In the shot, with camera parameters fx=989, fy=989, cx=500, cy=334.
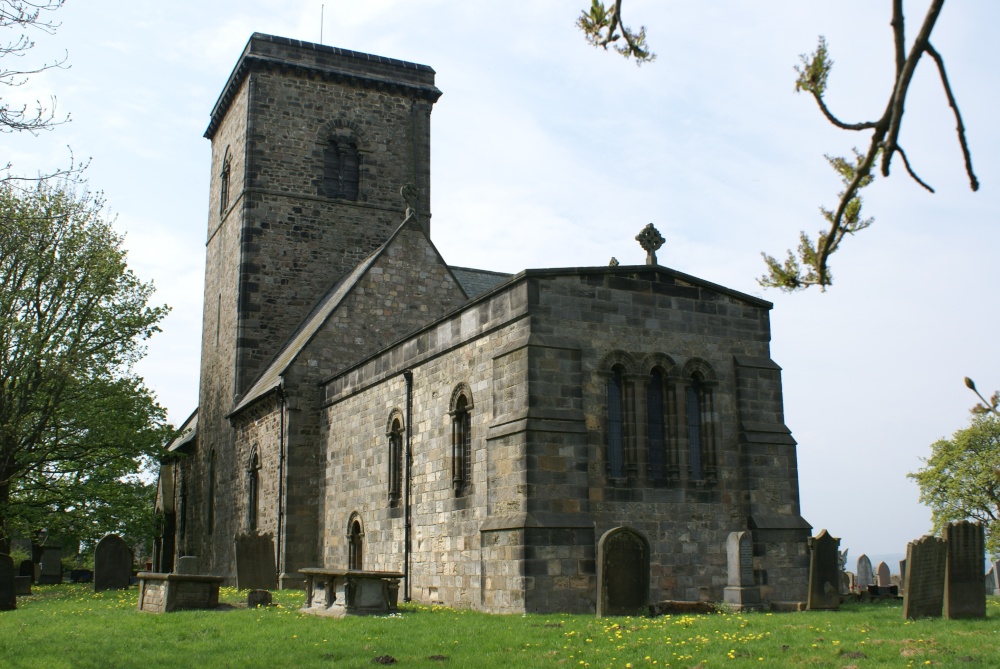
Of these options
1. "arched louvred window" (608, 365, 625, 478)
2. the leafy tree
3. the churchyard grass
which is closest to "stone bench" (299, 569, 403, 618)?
the churchyard grass

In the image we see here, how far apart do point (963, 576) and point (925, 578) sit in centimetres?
49

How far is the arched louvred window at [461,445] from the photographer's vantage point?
17672mm

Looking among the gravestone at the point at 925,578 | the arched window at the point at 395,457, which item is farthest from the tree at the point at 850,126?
the arched window at the point at 395,457

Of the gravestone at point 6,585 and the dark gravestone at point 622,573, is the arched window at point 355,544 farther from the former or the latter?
the dark gravestone at point 622,573

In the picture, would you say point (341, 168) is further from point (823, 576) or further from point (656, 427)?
point (823, 576)

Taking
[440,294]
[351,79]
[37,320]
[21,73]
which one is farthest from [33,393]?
[21,73]

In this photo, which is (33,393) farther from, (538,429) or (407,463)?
(538,429)

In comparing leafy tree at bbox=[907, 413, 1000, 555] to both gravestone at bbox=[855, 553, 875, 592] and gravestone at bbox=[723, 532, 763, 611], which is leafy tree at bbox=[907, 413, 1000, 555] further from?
gravestone at bbox=[723, 532, 763, 611]

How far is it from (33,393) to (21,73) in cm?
1903

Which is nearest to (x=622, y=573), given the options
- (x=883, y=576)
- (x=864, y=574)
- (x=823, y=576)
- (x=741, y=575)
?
(x=741, y=575)

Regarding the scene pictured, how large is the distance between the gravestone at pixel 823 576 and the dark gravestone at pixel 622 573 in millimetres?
3119

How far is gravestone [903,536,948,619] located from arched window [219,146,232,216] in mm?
25568

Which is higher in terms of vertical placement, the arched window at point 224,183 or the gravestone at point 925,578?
the arched window at point 224,183

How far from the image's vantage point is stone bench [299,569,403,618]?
15492 mm
